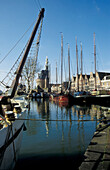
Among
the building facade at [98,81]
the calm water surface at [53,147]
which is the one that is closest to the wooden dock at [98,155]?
the calm water surface at [53,147]

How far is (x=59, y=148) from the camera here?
37.6ft

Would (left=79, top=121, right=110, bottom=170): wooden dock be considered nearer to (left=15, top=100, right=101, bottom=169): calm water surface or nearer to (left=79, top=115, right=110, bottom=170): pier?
(left=79, top=115, right=110, bottom=170): pier

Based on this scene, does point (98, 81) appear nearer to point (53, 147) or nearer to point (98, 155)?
point (53, 147)

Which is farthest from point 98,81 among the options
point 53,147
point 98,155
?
point 98,155

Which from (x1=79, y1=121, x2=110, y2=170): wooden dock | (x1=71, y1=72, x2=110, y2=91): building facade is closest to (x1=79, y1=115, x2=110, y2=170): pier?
(x1=79, y1=121, x2=110, y2=170): wooden dock

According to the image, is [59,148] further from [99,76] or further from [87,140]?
[99,76]

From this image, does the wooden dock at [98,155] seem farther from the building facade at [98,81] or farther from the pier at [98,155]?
the building facade at [98,81]

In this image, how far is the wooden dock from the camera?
704cm

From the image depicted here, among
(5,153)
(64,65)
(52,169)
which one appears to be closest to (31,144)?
(52,169)

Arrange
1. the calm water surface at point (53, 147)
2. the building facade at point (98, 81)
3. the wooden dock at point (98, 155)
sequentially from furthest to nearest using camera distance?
the building facade at point (98, 81), the calm water surface at point (53, 147), the wooden dock at point (98, 155)

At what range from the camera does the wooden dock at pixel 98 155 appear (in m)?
7.04

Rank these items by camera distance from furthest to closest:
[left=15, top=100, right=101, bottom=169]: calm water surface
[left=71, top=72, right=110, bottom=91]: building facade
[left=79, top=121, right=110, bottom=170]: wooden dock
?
[left=71, top=72, right=110, bottom=91]: building facade
[left=15, top=100, right=101, bottom=169]: calm water surface
[left=79, top=121, right=110, bottom=170]: wooden dock

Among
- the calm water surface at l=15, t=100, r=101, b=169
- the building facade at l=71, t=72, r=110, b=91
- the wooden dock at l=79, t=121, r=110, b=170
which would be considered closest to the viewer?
the wooden dock at l=79, t=121, r=110, b=170

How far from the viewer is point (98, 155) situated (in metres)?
8.13
